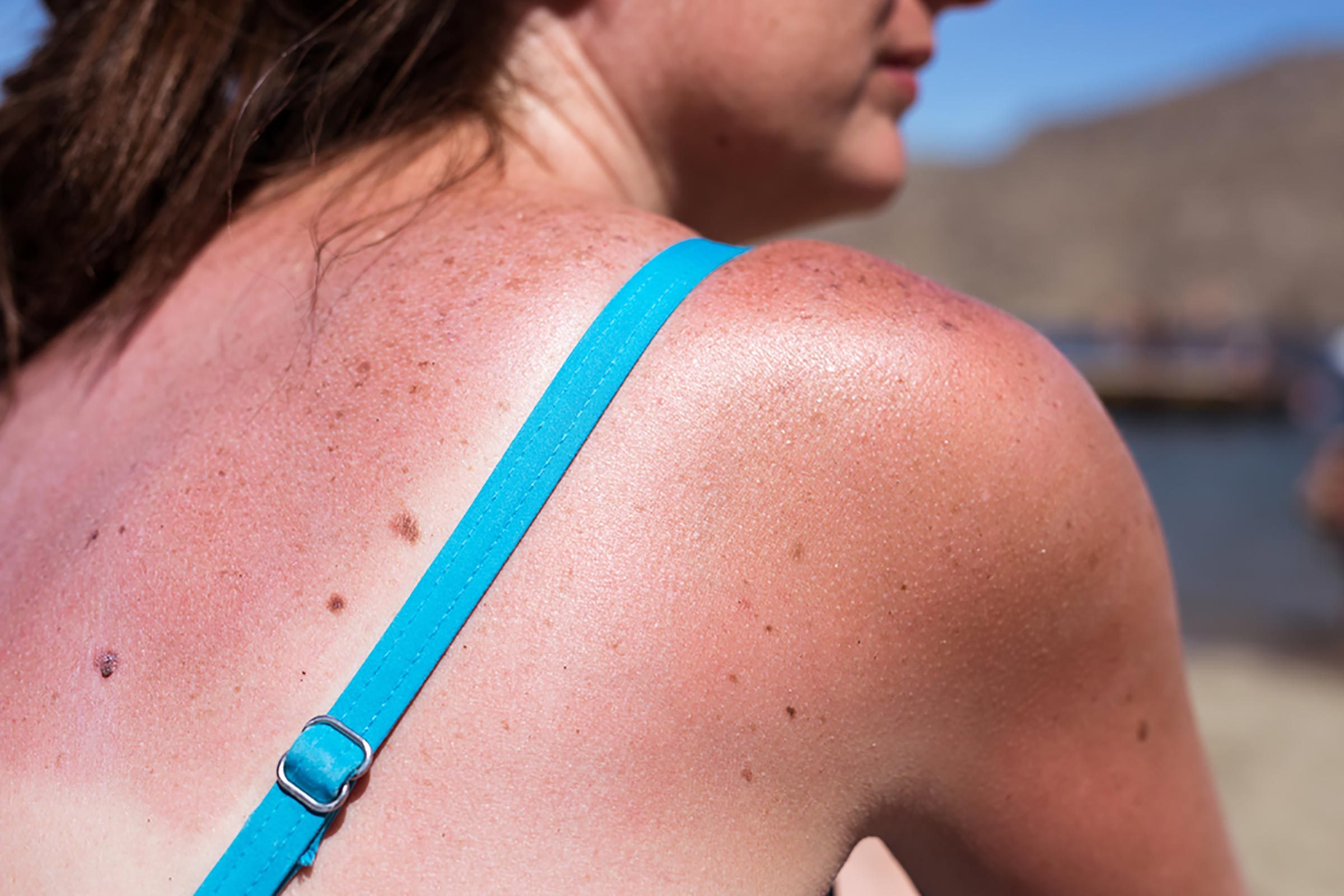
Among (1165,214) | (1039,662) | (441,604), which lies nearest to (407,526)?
(441,604)

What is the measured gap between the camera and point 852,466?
86 cm

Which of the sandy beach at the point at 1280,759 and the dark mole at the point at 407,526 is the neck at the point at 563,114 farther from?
the sandy beach at the point at 1280,759

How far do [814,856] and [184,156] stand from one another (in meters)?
1.20

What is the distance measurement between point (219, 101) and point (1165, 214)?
3309 inches

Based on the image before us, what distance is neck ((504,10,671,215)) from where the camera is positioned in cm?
131

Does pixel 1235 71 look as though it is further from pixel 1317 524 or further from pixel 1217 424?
pixel 1317 524

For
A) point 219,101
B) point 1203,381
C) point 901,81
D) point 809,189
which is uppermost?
point 1203,381

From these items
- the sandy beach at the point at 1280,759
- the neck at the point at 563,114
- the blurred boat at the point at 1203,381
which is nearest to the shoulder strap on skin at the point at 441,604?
the neck at the point at 563,114

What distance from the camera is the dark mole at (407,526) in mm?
843

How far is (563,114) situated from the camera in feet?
4.42

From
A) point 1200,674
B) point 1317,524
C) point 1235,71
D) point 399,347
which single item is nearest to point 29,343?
point 399,347

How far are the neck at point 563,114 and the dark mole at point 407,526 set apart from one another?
1.86ft

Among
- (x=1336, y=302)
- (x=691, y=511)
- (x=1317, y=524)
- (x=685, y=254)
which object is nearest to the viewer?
(x=691, y=511)

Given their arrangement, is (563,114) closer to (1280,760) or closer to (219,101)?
(219,101)
